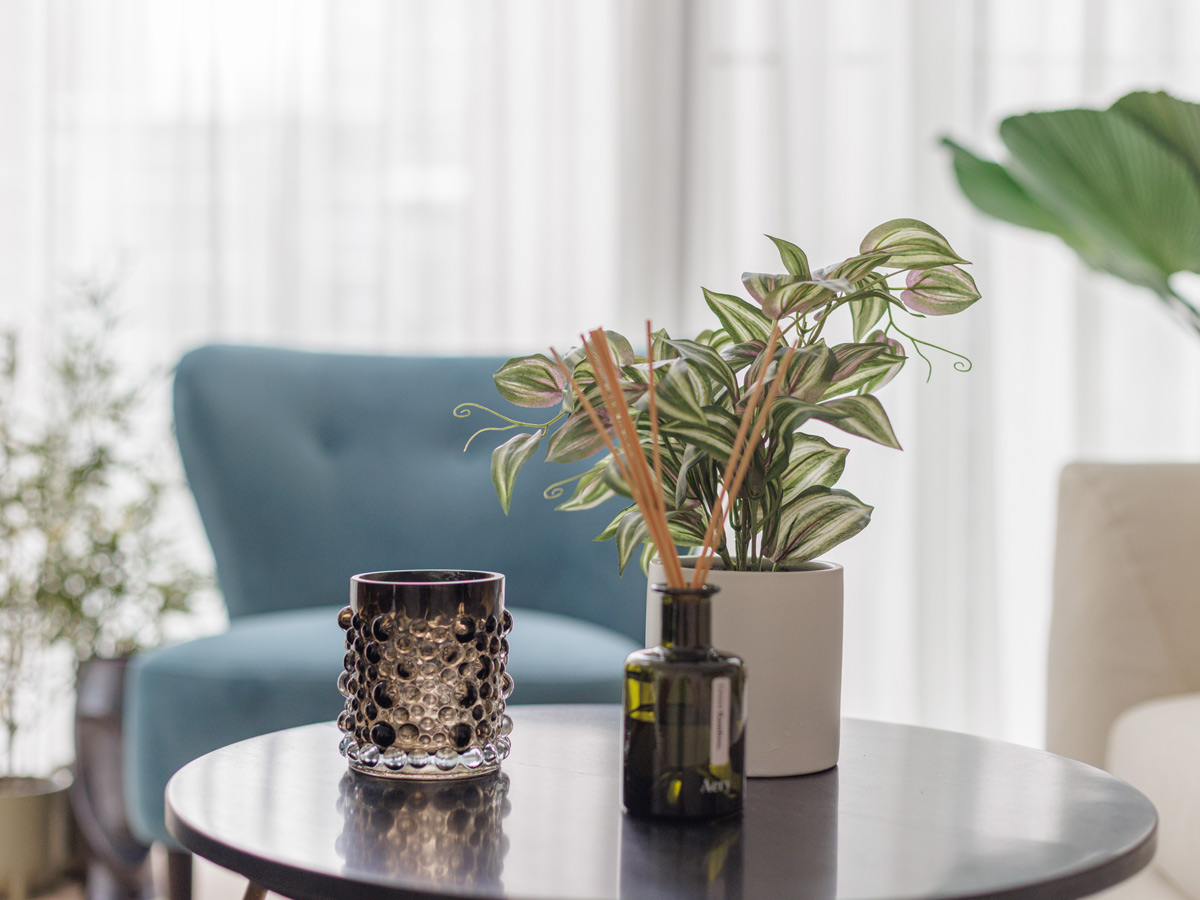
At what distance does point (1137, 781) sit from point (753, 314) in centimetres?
95

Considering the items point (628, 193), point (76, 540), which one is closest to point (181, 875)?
point (76, 540)

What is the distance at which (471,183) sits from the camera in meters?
2.49

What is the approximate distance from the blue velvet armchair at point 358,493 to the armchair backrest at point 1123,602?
2.07ft

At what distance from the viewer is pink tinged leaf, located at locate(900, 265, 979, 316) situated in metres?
0.86

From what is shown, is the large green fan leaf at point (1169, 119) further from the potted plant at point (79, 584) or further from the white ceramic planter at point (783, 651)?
the potted plant at point (79, 584)

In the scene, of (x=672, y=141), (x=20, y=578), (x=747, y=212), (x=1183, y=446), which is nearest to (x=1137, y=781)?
(x=1183, y=446)

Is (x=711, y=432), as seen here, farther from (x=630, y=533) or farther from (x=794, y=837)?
(x=794, y=837)

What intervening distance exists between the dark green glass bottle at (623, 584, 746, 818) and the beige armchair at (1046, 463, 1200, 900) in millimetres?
1043

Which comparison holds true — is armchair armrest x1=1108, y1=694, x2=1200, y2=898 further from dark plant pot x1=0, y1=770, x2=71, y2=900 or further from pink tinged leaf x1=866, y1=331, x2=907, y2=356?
dark plant pot x1=0, y1=770, x2=71, y2=900

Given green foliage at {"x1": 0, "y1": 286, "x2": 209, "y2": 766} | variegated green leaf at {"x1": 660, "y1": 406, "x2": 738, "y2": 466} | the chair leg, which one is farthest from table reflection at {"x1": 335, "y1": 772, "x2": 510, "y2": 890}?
green foliage at {"x1": 0, "y1": 286, "x2": 209, "y2": 766}

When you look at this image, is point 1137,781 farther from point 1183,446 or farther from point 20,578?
point 20,578

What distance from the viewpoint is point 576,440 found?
2.61ft

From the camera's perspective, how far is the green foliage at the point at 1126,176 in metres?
1.78

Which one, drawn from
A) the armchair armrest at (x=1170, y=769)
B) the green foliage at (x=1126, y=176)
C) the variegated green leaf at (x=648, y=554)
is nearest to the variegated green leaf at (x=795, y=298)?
the variegated green leaf at (x=648, y=554)
